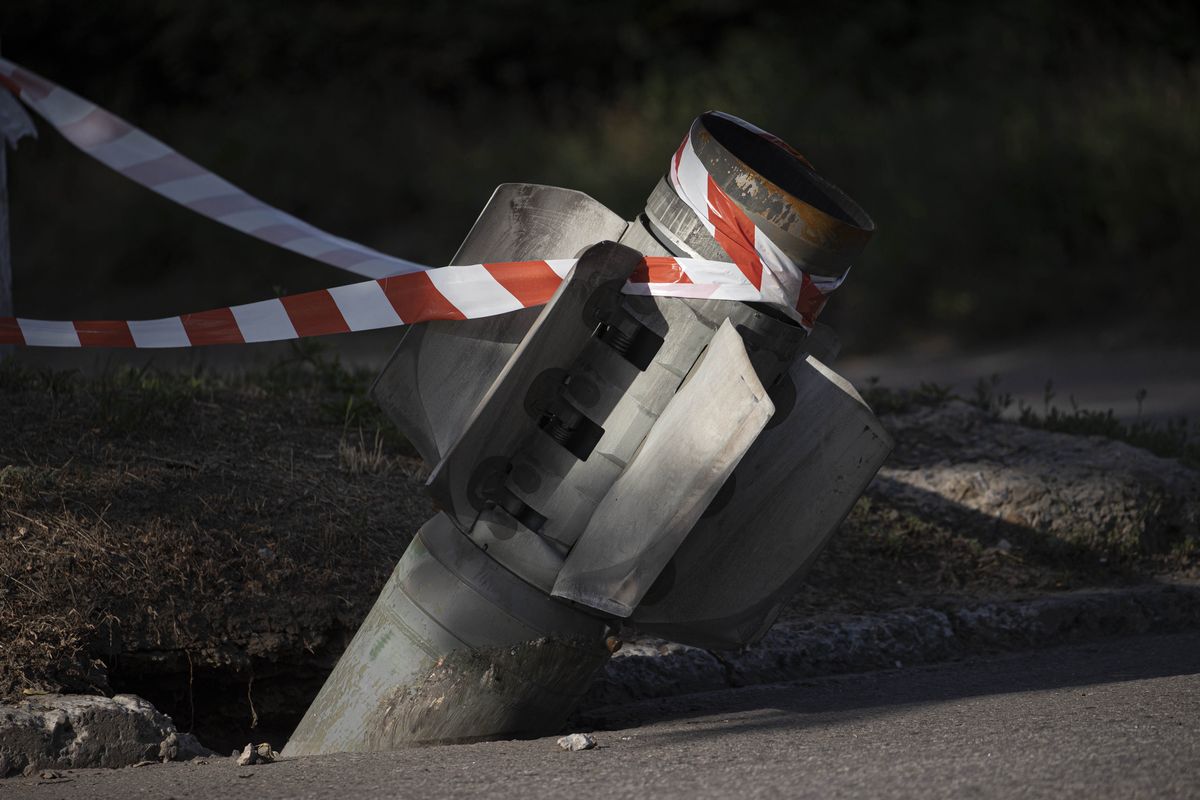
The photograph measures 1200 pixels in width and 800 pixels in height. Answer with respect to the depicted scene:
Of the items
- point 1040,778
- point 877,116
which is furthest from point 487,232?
point 877,116

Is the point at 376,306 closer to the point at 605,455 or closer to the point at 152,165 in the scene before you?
the point at 605,455

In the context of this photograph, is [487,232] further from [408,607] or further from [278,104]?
[278,104]

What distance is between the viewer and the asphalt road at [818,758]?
101 inches

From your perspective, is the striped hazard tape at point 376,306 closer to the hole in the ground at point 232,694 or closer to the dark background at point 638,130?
the hole in the ground at point 232,694

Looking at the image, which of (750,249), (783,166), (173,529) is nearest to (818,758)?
(750,249)

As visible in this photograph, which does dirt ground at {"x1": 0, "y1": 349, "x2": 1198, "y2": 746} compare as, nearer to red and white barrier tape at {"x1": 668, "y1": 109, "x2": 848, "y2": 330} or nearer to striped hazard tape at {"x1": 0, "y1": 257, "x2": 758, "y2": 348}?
striped hazard tape at {"x1": 0, "y1": 257, "x2": 758, "y2": 348}

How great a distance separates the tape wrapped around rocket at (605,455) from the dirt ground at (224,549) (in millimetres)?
381

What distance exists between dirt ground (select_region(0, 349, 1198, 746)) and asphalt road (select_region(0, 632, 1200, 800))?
452 millimetres

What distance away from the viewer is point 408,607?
321cm

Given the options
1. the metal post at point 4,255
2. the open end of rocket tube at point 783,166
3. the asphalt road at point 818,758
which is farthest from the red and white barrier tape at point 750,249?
the metal post at point 4,255

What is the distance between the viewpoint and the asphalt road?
2.57 meters

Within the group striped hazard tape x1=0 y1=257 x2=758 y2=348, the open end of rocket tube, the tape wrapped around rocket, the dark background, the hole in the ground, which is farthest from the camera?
the dark background

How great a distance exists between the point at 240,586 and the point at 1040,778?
2.05 meters

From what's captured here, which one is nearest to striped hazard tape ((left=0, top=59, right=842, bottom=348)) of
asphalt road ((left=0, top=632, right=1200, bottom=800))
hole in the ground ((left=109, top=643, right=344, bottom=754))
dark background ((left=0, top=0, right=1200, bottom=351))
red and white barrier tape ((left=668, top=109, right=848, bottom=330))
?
red and white barrier tape ((left=668, top=109, right=848, bottom=330))
